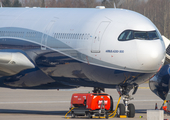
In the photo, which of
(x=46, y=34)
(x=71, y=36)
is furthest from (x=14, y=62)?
(x=71, y=36)

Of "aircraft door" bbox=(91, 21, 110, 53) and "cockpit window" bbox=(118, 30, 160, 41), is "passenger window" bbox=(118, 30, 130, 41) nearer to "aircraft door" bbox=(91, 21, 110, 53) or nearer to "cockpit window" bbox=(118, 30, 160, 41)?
"cockpit window" bbox=(118, 30, 160, 41)

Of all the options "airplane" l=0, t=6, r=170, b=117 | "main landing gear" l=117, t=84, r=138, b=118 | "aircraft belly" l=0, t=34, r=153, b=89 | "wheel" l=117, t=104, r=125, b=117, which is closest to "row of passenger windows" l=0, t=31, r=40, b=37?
"airplane" l=0, t=6, r=170, b=117

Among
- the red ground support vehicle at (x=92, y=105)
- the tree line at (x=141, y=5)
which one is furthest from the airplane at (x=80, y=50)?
the tree line at (x=141, y=5)

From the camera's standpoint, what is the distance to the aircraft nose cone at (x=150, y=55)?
18062 mm

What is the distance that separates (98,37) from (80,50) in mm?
1072

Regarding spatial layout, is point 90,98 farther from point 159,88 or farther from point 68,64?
point 159,88

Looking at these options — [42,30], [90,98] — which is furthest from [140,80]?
[42,30]

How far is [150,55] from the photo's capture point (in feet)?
59.3

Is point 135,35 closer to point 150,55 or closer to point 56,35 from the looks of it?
point 150,55

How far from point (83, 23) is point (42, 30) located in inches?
92.5

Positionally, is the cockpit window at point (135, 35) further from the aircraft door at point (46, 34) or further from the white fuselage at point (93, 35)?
the aircraft door at point (46, 34)

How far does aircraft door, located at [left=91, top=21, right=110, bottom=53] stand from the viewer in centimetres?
1898

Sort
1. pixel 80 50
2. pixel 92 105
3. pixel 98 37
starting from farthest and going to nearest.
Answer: pixel 92 105
pixel 80 50
pixel 98 37

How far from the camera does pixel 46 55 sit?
68.4 feet
